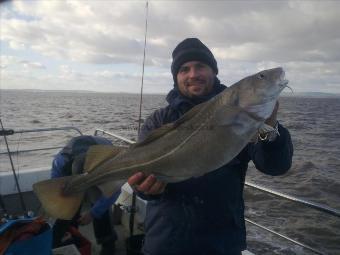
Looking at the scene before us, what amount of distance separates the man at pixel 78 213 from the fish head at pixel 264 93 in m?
2.44

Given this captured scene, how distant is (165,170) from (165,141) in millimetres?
222

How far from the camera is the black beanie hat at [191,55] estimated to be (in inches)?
145

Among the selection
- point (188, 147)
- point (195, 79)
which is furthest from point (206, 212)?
point (195, 79)

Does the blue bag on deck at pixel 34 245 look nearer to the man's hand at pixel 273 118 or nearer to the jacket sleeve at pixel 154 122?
the jacket sleeve at pixel 154 122

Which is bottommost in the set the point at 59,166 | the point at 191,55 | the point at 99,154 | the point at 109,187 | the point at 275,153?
the point at 59,166

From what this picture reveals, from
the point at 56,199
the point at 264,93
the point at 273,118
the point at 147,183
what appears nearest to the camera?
the point at 264,93

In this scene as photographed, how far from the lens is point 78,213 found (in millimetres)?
5375

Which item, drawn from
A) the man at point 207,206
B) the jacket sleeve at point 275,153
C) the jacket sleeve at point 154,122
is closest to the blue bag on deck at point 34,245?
the man at point 207,206

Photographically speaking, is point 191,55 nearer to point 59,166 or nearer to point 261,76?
point 261,76

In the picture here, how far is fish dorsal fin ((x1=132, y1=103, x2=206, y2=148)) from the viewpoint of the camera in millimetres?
2861

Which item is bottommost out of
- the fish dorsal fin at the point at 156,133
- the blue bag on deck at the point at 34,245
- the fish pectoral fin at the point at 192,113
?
the blue bag on deck at the point at 34,245

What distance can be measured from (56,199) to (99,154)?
0.49 meters

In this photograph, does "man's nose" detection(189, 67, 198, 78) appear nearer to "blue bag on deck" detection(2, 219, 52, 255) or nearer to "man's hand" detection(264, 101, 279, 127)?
"man's hand" detection(264, 101, 279, 127)

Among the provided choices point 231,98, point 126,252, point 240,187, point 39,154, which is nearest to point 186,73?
point 231,98
